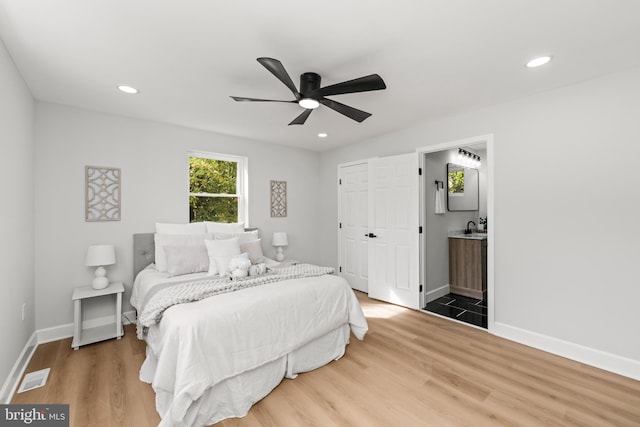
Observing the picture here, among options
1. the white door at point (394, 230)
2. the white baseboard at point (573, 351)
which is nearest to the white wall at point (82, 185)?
the white door at point (394, 230)

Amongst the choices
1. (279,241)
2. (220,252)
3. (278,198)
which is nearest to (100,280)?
(220,252)

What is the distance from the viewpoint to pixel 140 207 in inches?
139

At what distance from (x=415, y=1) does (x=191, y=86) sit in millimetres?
2045

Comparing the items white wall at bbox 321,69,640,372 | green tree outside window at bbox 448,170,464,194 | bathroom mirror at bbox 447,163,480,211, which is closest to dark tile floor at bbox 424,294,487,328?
white wall at bbox 321,69,640,372

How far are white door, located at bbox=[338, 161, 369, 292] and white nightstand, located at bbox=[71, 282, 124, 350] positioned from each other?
129 inches

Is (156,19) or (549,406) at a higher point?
(156,19)

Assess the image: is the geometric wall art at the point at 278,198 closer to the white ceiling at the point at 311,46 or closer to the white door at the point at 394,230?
the white door at the point at 394,230

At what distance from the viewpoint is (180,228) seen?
363 centimetres

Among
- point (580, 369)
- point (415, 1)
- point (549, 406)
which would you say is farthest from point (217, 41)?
point (580, 369)

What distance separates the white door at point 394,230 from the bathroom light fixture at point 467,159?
1351mm

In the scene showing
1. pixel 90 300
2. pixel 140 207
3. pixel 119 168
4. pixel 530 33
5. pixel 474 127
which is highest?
pixel 530 33

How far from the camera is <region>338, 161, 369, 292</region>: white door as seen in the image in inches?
185

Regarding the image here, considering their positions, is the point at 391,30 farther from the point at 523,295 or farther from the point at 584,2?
the point at 523,295

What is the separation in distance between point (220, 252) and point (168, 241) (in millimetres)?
653
